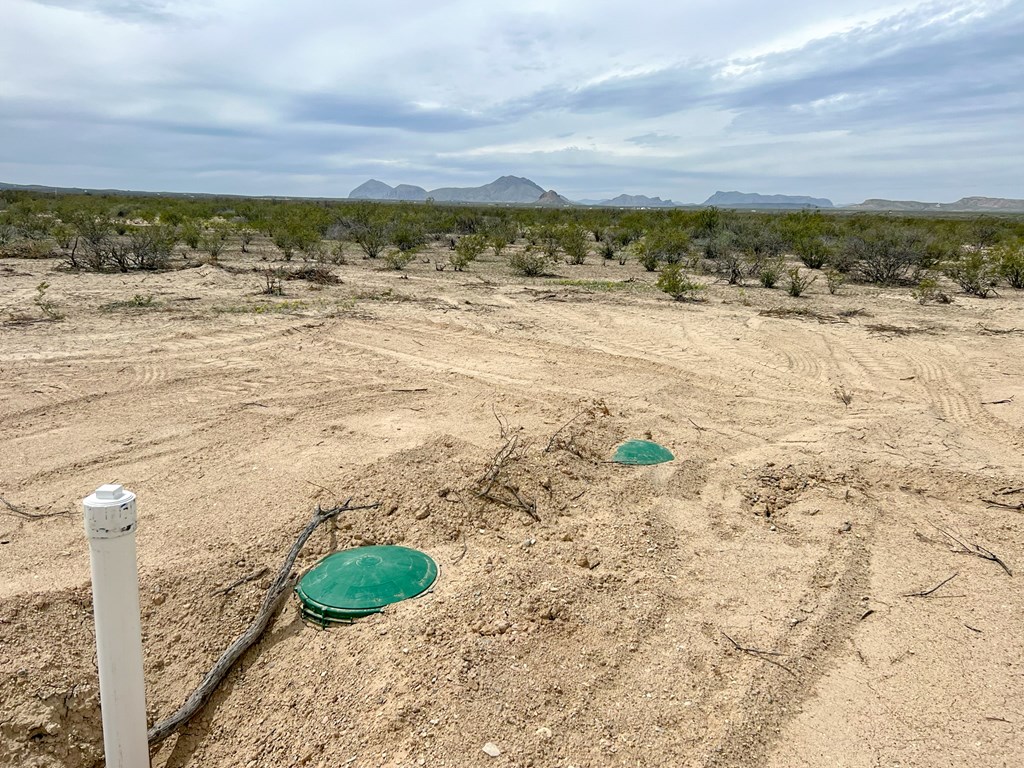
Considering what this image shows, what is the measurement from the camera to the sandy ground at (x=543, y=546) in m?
2.82

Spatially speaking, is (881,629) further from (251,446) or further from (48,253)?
(48,253)

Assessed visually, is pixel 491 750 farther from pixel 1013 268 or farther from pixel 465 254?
pixel 1013 268

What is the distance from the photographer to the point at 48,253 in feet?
56.4

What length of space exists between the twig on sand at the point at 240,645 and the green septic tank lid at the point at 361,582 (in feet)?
0.38

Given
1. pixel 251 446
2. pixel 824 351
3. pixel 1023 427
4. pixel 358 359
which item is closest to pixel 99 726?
pixel 251 446

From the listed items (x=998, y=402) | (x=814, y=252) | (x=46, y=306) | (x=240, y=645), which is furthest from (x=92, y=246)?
(x=814, y=252)

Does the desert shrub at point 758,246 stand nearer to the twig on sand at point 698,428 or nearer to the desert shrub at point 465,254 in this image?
the desert shrub at point 465,254

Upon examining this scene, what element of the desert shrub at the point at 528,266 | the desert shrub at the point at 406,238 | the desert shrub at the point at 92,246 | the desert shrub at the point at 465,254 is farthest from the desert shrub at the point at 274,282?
the desert shrub at the point at 406,238

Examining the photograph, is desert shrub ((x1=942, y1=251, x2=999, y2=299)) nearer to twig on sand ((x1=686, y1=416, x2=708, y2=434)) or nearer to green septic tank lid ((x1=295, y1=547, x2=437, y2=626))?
twig on sand ((x1=686, y1=416, x2=708, y2=434))

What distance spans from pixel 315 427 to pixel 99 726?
324cm

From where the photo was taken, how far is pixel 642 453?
18.1ft

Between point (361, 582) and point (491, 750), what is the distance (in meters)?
1.27

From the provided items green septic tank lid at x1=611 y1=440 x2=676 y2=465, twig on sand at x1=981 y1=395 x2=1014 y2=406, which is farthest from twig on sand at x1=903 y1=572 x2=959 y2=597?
twig on sand at x1=981 y1=395 x2=1014 y2=406

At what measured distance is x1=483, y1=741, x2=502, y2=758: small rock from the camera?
8.56 ft
